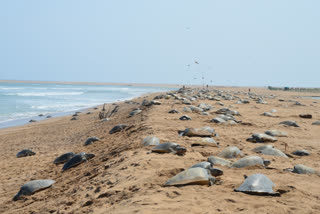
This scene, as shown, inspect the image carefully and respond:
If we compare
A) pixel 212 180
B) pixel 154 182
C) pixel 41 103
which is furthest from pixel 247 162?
pixel 41 103

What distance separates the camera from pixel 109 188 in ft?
13.0

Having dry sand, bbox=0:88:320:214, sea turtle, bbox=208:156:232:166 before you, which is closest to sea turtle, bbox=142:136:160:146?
dry sand, bbox=0:88:320:214

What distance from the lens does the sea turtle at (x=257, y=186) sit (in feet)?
10.7

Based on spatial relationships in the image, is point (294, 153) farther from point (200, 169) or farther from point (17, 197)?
point (17, 197)

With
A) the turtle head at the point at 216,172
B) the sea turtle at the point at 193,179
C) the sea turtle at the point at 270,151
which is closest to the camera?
the sea turtle at the point at 193,179

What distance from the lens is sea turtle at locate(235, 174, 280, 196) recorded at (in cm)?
327

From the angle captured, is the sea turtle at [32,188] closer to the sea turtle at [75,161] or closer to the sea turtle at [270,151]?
the sea turtle at [75,161]

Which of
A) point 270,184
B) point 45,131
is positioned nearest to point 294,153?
point 270,184

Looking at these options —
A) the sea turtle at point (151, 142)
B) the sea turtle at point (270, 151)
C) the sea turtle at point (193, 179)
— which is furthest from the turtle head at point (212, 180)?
the sea turtle at point (151, 142)

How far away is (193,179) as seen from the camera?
3562mm

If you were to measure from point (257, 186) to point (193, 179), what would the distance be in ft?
2.48

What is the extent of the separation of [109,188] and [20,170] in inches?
160

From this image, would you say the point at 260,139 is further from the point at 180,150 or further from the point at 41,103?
the point at 41,103

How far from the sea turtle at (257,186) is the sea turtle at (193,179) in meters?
0.39
